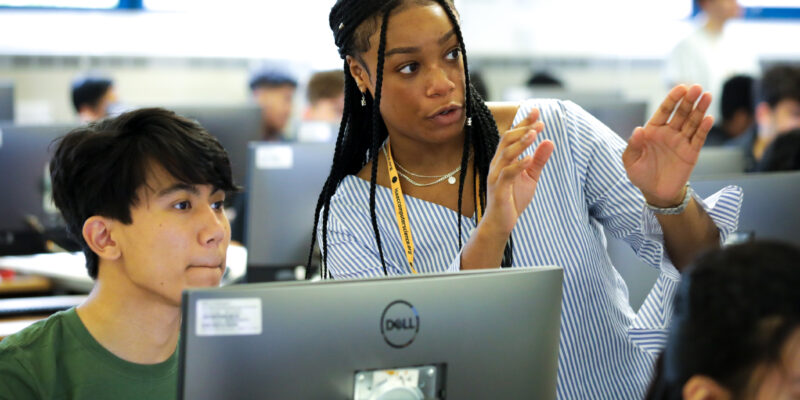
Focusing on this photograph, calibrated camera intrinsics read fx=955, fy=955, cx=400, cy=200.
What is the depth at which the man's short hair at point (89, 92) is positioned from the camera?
4.76 m

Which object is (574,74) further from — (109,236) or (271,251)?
(109,236)

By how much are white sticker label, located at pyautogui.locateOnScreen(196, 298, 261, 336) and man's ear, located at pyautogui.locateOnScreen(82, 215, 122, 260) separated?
0.63m

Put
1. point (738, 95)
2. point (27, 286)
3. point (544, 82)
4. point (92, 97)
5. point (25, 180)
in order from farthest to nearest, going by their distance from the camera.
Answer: point (544, 82) → point (92, 97) → point (738, 95) → point (25, 180) → point (27, 286)

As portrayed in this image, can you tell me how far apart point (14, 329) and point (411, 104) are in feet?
3.40

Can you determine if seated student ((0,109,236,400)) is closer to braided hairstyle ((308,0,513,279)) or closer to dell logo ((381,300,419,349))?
braided hairstyle ((308,0,513,279))

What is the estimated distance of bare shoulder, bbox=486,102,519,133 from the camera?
1.73 meters

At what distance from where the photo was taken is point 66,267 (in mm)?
3035

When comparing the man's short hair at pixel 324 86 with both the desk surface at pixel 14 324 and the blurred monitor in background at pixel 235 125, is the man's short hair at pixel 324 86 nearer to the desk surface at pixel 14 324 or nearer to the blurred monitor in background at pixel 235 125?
the blurred monitor in background at pixel 235 125

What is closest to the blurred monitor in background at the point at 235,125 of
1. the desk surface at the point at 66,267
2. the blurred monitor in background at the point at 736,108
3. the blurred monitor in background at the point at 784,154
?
the desk surface at the point at 66,267

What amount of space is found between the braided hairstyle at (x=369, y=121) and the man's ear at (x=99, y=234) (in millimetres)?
353

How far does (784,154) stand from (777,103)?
1.17 m

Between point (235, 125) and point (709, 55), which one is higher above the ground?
point (709, 55)

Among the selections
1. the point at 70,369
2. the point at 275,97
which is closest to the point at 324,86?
the point at 275,97

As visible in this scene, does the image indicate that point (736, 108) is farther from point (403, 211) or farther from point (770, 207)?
point (403, 211)
